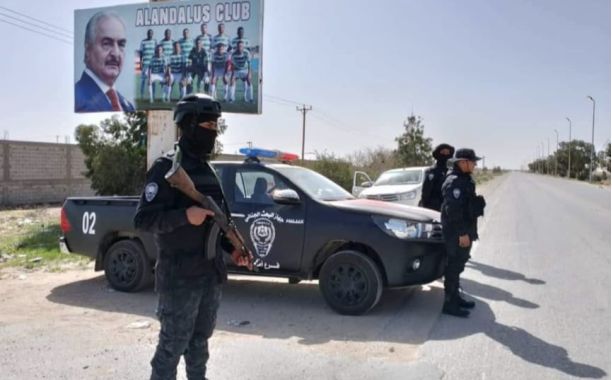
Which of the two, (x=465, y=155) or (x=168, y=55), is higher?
(x=168, y=55)

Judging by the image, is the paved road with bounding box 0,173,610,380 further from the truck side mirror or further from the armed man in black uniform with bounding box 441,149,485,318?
the truck side mirror

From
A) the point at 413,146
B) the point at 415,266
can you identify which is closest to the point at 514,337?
the point at 415,266

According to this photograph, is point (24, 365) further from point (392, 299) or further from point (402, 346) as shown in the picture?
point (392, 299)

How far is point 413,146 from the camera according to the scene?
34.2 m

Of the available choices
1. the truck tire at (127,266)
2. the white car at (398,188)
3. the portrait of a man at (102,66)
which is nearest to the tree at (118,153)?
the portrait of a man at (102,66)

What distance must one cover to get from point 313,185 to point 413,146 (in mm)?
29070

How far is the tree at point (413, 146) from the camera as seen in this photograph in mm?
33750

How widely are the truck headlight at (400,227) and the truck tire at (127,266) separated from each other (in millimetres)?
2967

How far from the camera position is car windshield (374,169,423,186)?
13.0 meters

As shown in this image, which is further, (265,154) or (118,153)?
(118,153)

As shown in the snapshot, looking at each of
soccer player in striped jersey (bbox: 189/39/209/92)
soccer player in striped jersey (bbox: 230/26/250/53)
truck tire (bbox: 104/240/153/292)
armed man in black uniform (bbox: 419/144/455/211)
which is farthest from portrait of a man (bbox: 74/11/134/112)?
armed man in black uniform (bbox: 419/144/455/211)

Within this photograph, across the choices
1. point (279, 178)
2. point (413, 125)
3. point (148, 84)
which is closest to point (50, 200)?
point (148, 84)

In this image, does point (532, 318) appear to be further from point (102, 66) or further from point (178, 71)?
point (102, 66)

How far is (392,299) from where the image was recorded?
6.04 metres
